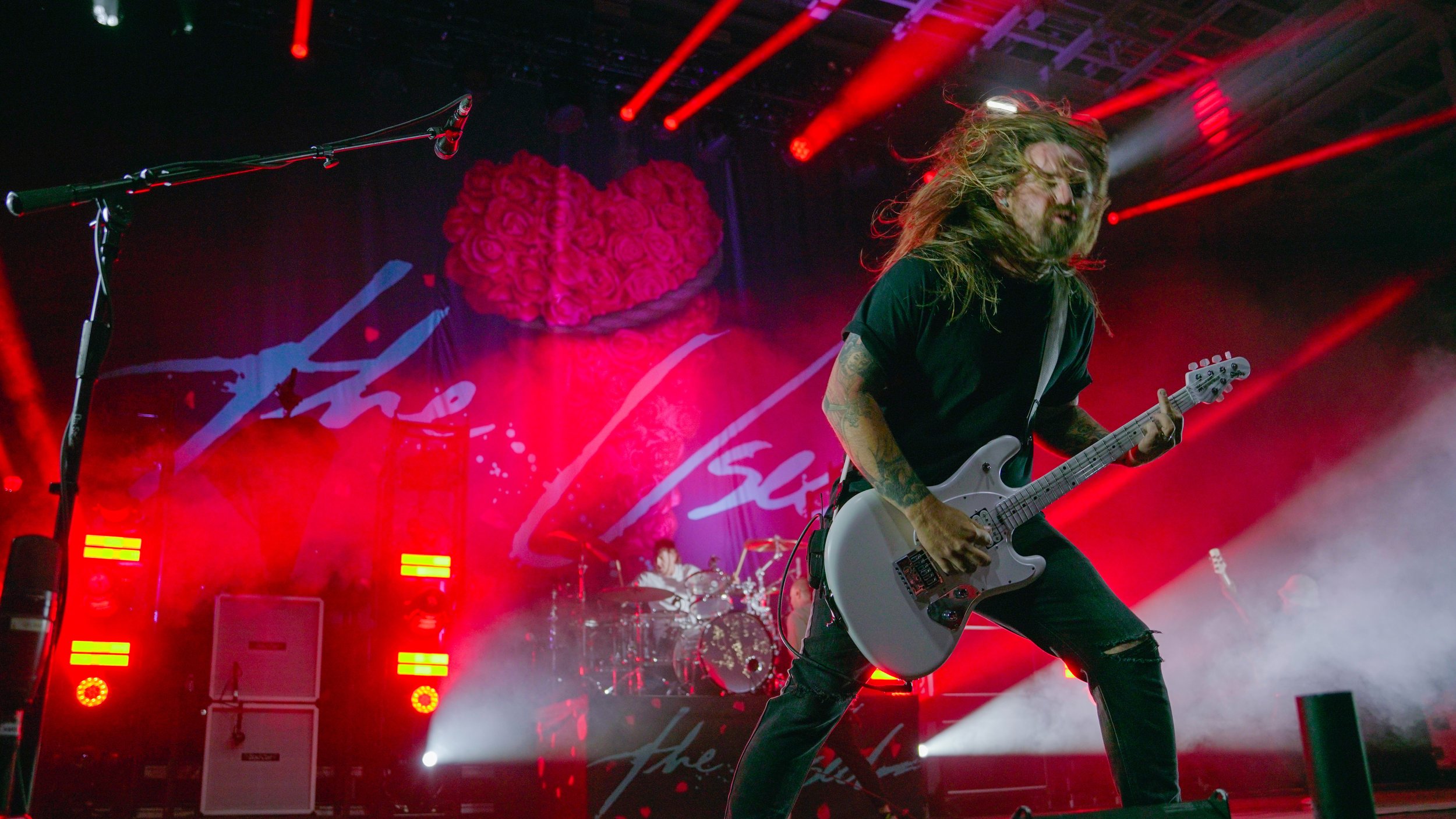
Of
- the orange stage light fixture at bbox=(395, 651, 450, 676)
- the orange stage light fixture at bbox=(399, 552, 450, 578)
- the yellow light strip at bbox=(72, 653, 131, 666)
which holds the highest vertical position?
the orange stage light fixture at bbox=(399, 552, 450, 578)

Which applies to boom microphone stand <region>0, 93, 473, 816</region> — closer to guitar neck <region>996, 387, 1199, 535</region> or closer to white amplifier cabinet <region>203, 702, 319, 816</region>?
guitar neck <region>996, 387, 1199, 535</region>

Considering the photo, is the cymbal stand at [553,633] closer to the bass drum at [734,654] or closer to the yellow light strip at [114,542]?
the bass drum at [734,654]

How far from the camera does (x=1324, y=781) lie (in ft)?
5.22

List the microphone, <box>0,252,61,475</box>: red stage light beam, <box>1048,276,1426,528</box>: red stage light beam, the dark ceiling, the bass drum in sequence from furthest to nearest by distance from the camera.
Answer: <box>1048,276,1426,528</box>: red stage light beam < the dark ceiling < <box>0,252,61,475</box>: red stage light beam < the bass drum < the microphone

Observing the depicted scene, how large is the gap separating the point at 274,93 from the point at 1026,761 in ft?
25.0

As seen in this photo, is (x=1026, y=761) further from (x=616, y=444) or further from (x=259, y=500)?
(x=259, y=500)

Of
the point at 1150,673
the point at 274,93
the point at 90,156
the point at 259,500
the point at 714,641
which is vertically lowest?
the point at 1150,673

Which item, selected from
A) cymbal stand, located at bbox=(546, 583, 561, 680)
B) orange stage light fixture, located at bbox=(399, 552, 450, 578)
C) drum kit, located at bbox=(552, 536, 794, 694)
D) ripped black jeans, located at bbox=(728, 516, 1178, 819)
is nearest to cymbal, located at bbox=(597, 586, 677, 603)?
drum kit, located at bbox=(552, 536, 794, 694)

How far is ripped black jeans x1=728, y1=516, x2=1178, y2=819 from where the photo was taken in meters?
1.79

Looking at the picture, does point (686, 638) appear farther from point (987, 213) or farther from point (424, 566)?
point (987, 213)

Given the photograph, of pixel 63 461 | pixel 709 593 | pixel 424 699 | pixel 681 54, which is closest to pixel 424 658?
pixel 424 699

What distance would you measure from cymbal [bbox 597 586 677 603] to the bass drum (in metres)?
0.42

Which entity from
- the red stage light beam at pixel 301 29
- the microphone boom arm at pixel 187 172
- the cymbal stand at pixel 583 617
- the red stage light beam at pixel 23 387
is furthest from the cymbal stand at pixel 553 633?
the red stage light beam at pixel 301 29

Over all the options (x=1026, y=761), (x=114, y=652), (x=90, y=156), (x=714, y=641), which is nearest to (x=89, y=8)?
(x=90, y=156)
